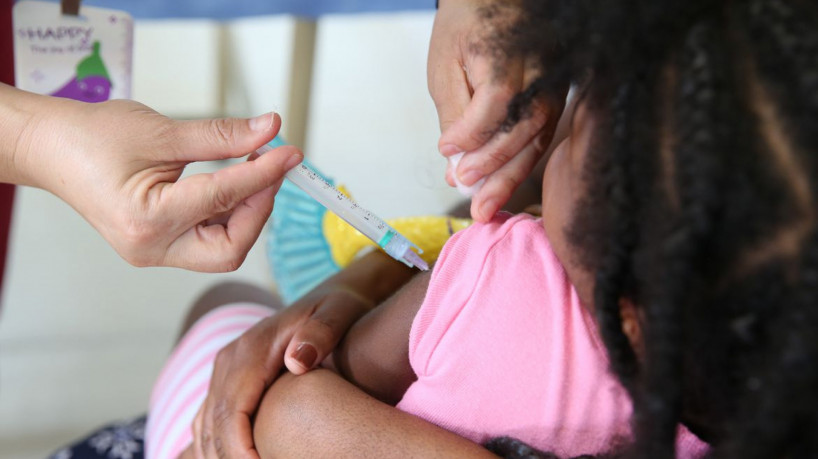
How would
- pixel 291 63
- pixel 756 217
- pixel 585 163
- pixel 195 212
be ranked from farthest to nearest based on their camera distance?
pixel 291 63 → pixel 195 212 → pixel 585 163 → pixel 756 217

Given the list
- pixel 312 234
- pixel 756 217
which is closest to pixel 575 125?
pixel 756 217

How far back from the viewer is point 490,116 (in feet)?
2.31

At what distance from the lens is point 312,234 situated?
1258mm

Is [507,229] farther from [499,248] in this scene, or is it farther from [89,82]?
[89,82]

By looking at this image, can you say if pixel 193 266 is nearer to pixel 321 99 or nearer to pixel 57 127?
pixel 57 127

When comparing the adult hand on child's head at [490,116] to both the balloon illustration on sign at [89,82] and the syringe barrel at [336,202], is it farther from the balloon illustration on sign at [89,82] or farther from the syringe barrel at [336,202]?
the balloon illustration on sign at [89,82]

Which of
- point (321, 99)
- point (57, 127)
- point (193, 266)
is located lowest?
point (321, 99)

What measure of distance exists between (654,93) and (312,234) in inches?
31.9

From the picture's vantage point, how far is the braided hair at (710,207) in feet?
1.50

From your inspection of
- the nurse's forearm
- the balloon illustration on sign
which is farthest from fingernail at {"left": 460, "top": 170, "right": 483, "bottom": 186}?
the balloon illustration on sign

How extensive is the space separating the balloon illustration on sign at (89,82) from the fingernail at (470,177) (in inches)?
23.8

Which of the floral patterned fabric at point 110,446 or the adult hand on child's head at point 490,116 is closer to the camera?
the adult hand on child's head at point 490,116

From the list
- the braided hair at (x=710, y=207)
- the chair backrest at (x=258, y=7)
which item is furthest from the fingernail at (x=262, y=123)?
the chair backrest at (x=258, y=7)

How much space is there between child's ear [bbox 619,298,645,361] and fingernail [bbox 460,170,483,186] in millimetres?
200
